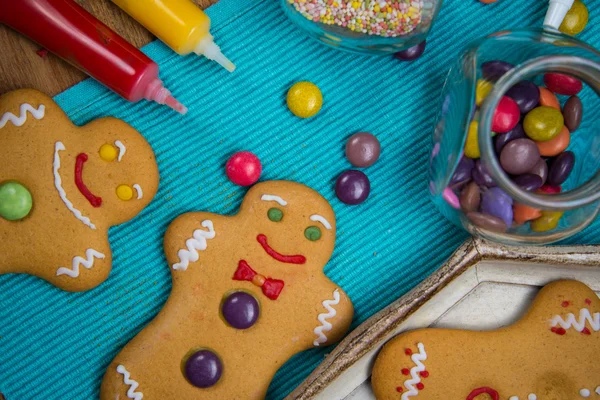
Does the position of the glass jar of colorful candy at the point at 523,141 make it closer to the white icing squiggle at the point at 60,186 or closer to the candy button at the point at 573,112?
the candy button at the point at 573,112

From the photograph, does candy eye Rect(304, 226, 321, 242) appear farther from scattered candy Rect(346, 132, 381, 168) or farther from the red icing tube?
the red icing tube

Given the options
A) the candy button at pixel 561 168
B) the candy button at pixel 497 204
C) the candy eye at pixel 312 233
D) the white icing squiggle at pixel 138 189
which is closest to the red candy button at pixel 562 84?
the candy button at pixel 561 168

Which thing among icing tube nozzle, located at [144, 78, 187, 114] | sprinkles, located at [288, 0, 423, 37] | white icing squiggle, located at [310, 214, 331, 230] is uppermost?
sprinkles, located at [288, 0, 423, 37]

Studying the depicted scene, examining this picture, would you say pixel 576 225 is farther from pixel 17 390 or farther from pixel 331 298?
pixel 17 390

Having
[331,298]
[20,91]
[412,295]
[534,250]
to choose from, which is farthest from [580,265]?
[20,91]

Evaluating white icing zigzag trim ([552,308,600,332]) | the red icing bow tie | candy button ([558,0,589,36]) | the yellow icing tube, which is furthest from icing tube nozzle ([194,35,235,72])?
white icing zigzag trim ([552,308,600,332])

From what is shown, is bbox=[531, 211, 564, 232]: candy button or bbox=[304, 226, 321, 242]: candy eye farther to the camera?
bbox=[304, 226, 321, 242]: candy eye
